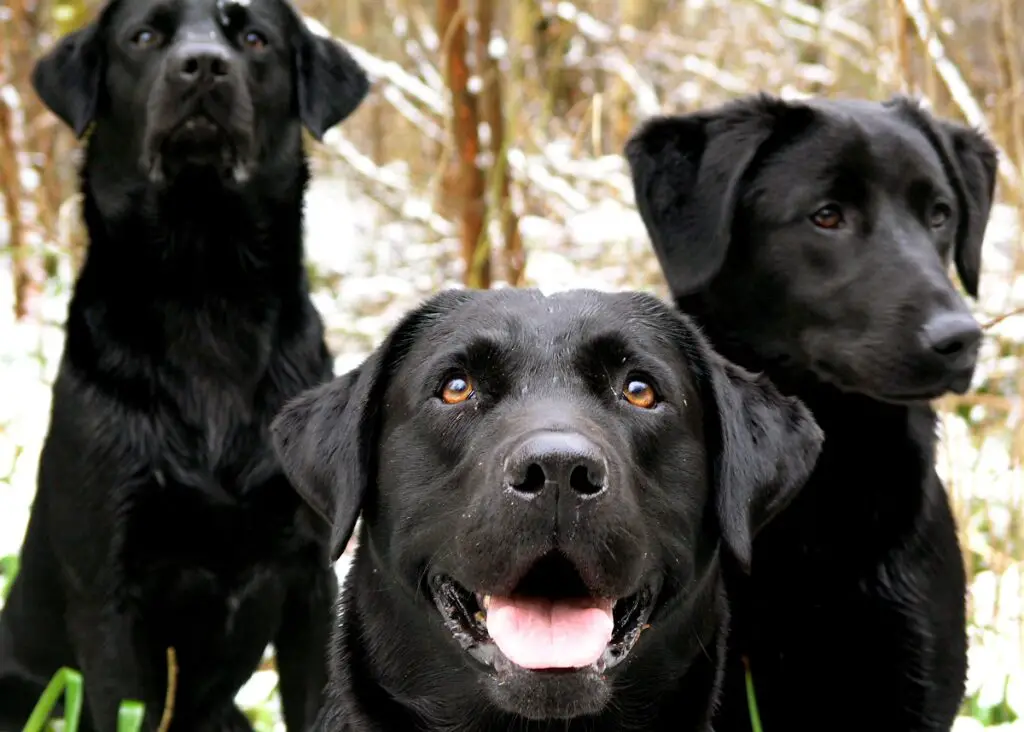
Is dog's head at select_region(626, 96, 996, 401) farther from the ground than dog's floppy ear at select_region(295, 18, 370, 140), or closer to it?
closer to it

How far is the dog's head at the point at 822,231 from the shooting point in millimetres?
3293

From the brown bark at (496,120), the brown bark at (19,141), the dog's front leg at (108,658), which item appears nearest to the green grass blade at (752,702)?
the dog's front leg at (108,658)

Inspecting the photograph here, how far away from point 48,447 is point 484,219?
114 inches

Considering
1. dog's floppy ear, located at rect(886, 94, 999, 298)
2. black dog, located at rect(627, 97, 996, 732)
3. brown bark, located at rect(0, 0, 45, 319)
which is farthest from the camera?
brown bark, located at rect(0, 0, 45, 319)

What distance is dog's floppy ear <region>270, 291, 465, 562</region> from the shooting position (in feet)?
8.80

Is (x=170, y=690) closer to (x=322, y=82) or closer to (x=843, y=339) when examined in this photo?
(x=843, y=339)

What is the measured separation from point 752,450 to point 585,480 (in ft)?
1.89

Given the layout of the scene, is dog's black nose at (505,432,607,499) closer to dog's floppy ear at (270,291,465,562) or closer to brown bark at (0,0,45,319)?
dog's floppy ear at (270,291,465,562)

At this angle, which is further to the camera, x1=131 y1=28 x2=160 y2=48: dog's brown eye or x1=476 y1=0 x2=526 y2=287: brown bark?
x1=476 y1=0 x2=526 y2=287: brown bark

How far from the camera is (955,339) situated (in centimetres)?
320

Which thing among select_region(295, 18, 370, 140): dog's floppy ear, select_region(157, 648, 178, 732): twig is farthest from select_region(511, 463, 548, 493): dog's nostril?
select_region(295, 18, 370, 140): dog's floppy ear

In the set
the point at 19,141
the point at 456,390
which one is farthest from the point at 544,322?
the point at 19,141

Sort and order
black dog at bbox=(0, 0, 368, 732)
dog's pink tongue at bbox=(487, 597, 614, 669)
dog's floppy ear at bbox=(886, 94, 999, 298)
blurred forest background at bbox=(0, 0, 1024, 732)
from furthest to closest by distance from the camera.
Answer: blurred forest background at bbox=(0, 0, 1024, 732) < dog's floppy ear at bbox=(886, 94, 999, 298) < black dog at bbox=(0, 0, 368, 732) < dog's pink tongue at bbox=(487, 597, 614, 669)

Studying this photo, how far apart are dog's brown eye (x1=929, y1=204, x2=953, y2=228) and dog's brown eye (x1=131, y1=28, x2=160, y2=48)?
231 cm
